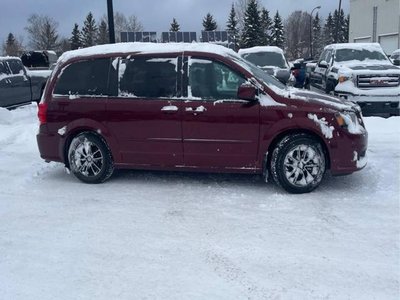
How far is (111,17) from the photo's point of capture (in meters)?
13.7

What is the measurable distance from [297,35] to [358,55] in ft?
249

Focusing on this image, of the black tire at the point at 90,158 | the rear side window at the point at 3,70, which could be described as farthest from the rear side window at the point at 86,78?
the rear side window at the point at 3,70

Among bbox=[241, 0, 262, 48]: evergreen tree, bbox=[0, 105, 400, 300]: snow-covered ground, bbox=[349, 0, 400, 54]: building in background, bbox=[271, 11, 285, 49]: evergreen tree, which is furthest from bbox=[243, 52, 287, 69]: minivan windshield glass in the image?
bbox=[271, 11, 285, 49]: evergreen tree

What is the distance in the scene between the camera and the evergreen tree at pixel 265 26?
6501cm

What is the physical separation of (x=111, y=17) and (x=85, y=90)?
25.1 feet

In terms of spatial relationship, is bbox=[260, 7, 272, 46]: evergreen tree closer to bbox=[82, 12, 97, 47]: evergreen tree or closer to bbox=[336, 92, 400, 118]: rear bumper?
bbox=[82, 12, 97, 47]: evergreen tree

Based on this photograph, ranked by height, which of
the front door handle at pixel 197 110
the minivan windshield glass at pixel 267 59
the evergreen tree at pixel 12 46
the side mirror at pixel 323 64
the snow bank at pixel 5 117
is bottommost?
the snow bank at pixel 5 117

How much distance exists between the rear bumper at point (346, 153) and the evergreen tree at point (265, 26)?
196ft

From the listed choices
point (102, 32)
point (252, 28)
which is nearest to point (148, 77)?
point (252, 28)

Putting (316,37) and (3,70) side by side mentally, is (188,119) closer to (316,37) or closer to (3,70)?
(3,70)

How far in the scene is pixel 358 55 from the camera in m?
14.4

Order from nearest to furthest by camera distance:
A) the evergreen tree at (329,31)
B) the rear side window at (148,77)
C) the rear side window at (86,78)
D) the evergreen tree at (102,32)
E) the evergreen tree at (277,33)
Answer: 1. the rear side window at (148,77)
2. the rear side window at (86,78)
3. the evergreen tree at (277,33)
4. the evergreen tree at (102,32)
5. the evergreen tree at (329,31)

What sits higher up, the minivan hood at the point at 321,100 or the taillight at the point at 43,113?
the minivan hood at the point at 321,100

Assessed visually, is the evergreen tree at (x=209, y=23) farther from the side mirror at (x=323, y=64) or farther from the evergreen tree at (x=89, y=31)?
the side mirror at (x=323, y=64)
